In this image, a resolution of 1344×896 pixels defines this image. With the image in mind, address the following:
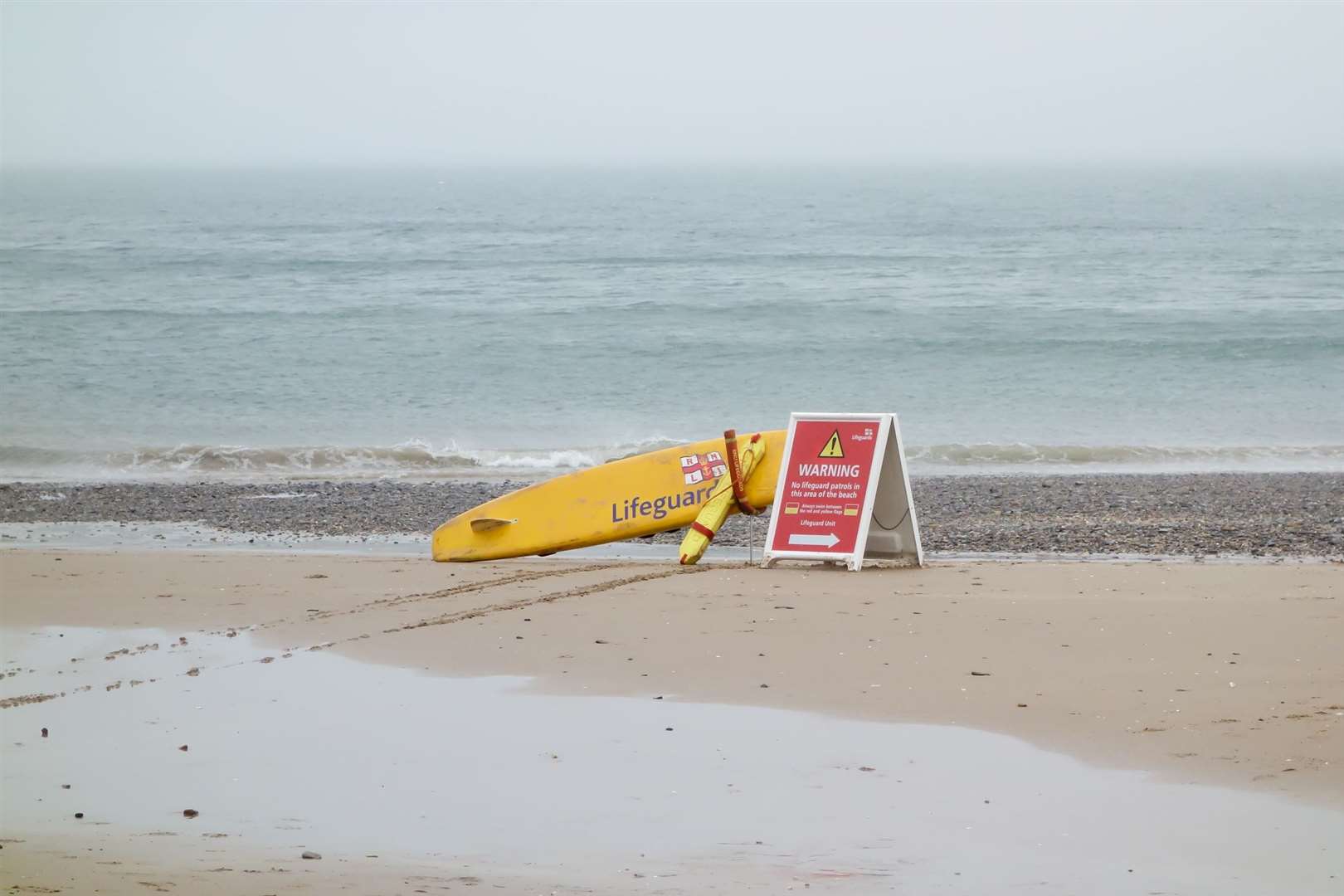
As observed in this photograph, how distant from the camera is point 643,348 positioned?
2464cm

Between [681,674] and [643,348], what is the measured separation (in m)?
18.8

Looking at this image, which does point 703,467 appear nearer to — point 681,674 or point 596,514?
point 596,514

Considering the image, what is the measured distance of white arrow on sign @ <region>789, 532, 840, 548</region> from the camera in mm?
8252

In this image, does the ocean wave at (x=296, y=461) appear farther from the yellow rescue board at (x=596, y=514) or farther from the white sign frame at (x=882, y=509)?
the white sign frame at (x=882, y=509)

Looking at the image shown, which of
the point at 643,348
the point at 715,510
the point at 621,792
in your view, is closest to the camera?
the point at 621,792

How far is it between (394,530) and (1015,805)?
740cm

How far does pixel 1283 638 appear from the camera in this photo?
6.32 metres

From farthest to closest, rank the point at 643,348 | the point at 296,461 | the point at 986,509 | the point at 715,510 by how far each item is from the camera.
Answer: the point at 643,348, the point at 296,461, the point at 986,509, the point at 715,510

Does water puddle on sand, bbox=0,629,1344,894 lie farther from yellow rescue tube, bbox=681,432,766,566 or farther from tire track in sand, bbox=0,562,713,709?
yellow rescue tube, bbox=681,432,766,566

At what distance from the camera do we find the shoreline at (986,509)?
984 cm

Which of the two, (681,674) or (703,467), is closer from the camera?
(681,674)

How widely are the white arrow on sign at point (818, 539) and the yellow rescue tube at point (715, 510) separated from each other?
23.8 inches

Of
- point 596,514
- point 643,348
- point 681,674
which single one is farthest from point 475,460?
point 681,674

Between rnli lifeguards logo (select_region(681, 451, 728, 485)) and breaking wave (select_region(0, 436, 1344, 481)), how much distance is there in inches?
232
